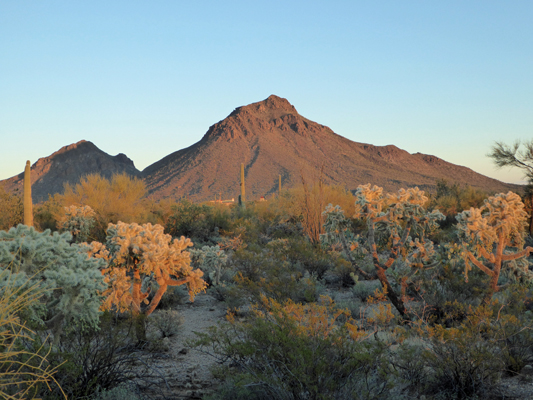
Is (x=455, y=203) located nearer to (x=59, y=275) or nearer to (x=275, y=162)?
(x=59, y=275)

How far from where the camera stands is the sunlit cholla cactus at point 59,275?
4594mm

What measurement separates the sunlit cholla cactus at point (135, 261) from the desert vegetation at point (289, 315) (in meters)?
0.02

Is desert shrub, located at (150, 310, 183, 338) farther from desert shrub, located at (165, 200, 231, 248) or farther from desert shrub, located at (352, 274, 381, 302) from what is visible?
desert shrub, located at (165, 200, 231, 248)

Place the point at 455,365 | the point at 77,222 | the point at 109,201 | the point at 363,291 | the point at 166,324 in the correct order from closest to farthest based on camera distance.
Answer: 1. the point at 455,365
2. the point at 166,324
3. the point at 363,291
4. the point at 77,222
5. the point at 109,201

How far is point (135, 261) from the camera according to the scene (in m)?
6.54

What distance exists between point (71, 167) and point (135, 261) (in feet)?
389

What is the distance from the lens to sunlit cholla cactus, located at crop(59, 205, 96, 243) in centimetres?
1608

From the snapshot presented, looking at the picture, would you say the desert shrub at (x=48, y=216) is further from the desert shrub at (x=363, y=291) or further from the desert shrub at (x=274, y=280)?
the desert shrub at (x=363, y=291)

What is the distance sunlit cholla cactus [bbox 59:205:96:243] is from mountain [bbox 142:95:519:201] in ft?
206

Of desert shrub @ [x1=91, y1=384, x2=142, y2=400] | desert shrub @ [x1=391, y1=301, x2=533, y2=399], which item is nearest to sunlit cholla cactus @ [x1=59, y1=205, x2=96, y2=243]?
desert shrub @ [x1=91, y1=384, x2=142, y2=400]

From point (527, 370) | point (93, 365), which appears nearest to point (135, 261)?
point (93, 365)

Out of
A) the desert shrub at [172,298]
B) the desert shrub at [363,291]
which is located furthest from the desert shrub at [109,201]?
the desert shrub at [363,291]

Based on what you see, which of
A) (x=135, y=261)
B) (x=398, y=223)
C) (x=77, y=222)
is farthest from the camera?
(x=77, y=222)

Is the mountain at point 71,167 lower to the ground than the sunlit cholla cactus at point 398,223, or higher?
higher
